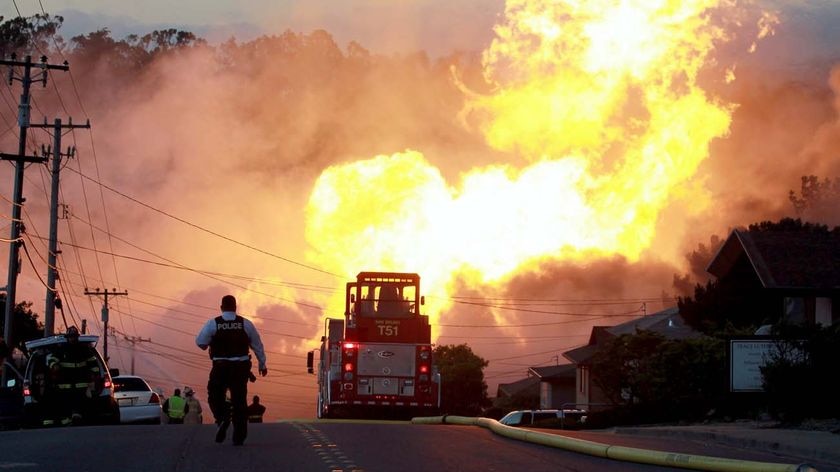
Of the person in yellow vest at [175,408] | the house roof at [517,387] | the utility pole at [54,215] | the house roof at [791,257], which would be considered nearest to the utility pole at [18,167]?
the utility pole at [54,215]

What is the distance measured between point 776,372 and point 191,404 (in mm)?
15826

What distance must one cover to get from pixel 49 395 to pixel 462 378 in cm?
6436

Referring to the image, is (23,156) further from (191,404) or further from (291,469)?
Answer: (291,469)

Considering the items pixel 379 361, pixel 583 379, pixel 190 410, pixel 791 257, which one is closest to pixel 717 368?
pixel 791 257

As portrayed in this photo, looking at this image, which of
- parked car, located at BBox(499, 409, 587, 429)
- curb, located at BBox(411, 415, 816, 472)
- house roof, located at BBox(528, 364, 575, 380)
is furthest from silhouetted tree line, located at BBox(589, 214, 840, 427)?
house roof, located at BBox(528, 364, 575, 380)

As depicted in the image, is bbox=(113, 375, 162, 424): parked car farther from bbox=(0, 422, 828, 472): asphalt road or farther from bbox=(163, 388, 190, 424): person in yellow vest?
bbox=(0, 422, 828, 472): asphalt road

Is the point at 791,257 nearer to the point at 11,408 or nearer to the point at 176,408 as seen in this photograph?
the point at 176,408

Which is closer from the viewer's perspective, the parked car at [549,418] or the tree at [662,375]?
the tree at [662,375]

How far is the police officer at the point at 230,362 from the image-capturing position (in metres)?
15.8

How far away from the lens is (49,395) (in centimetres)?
2644

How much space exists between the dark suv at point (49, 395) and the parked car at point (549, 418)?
1243 centimetres

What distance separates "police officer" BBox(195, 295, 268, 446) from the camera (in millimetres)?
15766

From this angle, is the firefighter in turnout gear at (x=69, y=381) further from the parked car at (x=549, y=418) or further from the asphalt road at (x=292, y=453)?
the parked car at (x=549, y=418)

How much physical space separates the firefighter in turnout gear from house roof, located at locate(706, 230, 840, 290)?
74.0ft
